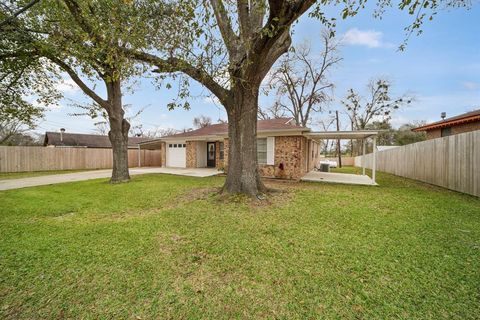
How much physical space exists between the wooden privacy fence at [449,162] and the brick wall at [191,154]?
14.1 metres

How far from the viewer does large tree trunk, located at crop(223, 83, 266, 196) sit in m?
6.23

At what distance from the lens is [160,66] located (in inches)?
225

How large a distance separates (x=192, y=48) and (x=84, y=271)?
4845mm

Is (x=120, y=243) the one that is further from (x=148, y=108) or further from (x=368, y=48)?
(x=148, y=108)

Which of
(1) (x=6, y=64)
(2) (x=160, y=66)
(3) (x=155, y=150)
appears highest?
(1) (x=6, y=64)

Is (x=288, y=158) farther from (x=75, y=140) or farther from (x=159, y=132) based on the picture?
(x=159, y=132)

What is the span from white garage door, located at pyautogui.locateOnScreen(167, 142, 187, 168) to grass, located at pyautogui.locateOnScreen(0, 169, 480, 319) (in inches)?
480

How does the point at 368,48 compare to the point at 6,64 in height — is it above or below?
above

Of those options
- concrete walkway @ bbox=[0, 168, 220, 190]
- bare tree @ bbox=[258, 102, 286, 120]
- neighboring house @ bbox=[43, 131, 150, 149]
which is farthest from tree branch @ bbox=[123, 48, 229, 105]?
bare tree @ bbox=[258, 102, 286, 120]

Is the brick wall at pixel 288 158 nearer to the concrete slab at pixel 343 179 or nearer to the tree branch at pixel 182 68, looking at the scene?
the concrete slab at pixel 343 179

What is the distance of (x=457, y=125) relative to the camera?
1291 centimetres

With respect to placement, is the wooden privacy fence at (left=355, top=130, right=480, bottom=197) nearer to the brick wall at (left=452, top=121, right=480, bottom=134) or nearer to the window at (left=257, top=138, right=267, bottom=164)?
the brick wall at (left=452, top=121, right=480, bottom=134)

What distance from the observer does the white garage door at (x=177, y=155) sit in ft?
57.8

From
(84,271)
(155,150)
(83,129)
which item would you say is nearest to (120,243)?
(84,271)
